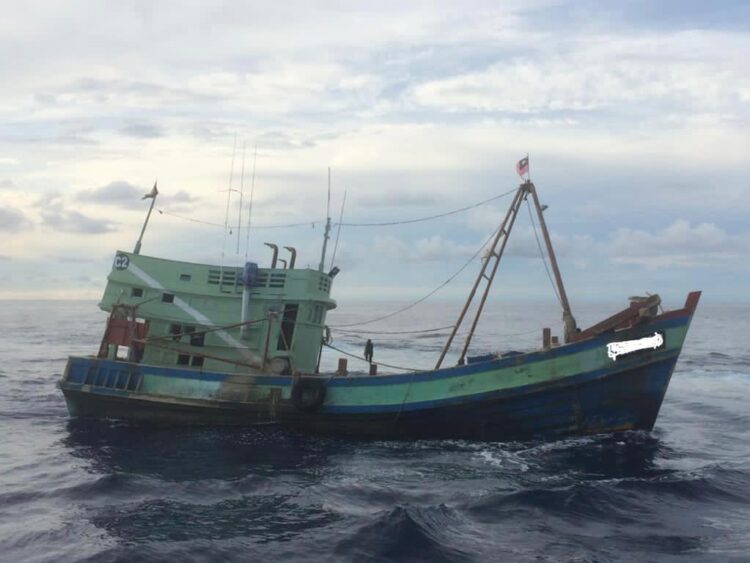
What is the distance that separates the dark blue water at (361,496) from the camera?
12.2 meters

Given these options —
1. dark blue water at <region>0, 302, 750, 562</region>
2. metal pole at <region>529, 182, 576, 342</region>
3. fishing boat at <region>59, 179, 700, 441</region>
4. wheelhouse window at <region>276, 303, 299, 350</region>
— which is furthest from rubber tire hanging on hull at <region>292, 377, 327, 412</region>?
metal pole at <region>529, 182, 576, 342</region>

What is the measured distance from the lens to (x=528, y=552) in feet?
39.4

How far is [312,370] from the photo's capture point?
23.0 metres

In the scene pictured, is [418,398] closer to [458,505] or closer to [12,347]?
[458,505]

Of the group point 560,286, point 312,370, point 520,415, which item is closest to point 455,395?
point 520,415

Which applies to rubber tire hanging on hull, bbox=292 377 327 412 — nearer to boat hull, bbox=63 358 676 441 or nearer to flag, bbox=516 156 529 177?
boat hull, bbox=63 358 676 441

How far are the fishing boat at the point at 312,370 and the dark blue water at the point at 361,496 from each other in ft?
2.02

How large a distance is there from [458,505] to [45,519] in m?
8.06

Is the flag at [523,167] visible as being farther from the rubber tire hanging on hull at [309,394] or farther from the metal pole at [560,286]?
the rubber tire hanging on hull at [309,394]

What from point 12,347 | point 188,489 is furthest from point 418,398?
point 12,347

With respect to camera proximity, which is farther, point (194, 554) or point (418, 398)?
point (418, 398)

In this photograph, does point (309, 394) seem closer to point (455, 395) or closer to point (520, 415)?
point (455, 395)

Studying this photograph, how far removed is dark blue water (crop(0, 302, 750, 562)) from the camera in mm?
12188

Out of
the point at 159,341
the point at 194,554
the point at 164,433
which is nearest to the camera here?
the point at 194,554
